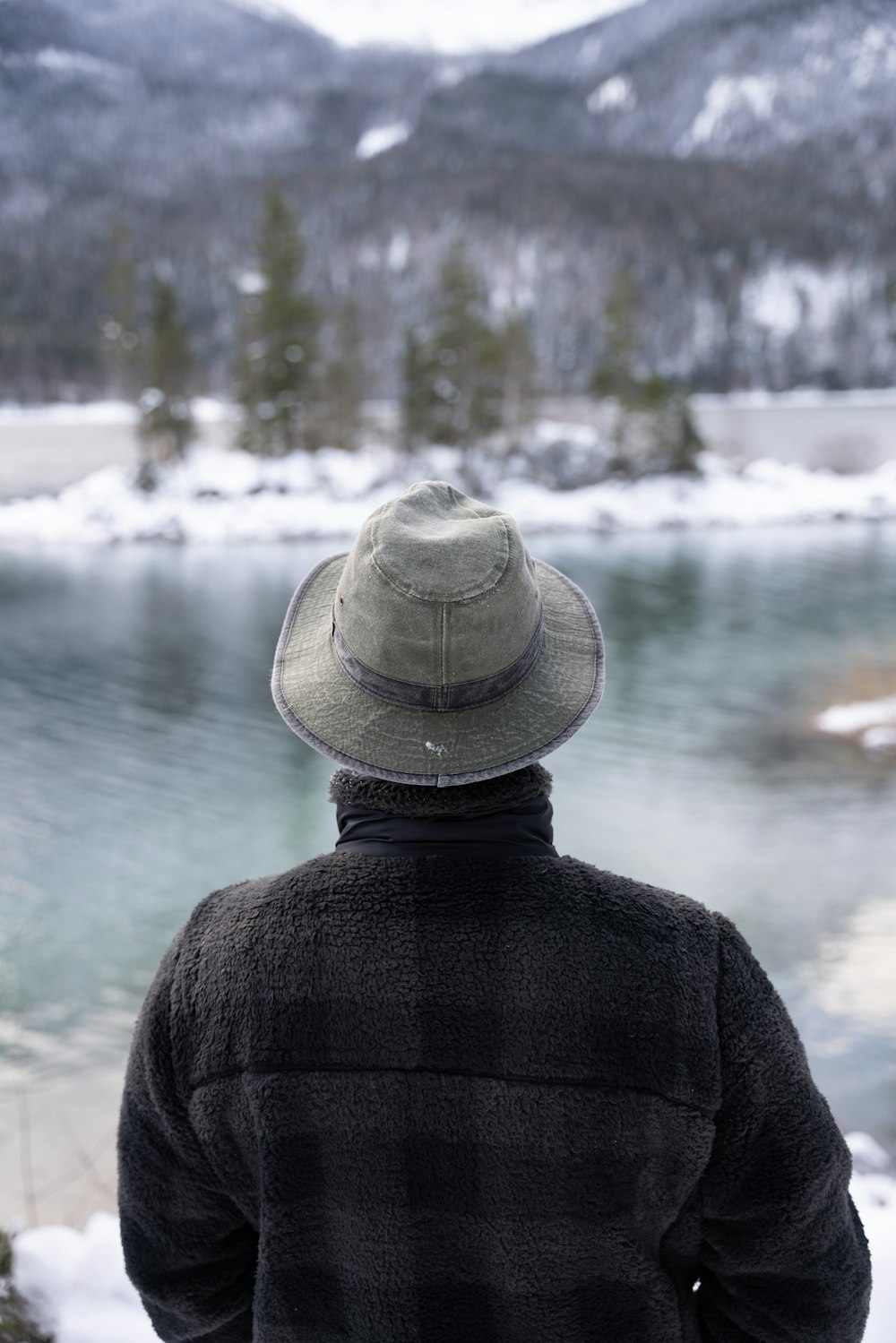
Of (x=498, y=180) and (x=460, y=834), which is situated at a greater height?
(x=498, y=180)

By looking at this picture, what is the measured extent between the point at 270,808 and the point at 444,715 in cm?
692

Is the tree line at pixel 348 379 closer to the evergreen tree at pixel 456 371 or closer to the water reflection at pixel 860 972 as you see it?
the evergreen tree at pixel 456 371

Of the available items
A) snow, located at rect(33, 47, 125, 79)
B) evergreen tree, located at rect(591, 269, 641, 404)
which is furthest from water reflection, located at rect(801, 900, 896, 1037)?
snow, located at rect(33, 47, 125, 79)

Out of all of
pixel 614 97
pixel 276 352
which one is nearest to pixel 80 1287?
pixel 276 352

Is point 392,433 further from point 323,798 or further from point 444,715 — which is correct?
point 444,715

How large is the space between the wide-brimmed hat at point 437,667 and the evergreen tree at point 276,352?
29.7 metres

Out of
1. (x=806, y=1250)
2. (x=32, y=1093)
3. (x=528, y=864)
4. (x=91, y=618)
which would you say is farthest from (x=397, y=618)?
(x=91, y=618)

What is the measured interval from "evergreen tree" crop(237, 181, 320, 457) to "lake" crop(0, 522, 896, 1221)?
14948 millimetres

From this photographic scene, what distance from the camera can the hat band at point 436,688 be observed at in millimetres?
948

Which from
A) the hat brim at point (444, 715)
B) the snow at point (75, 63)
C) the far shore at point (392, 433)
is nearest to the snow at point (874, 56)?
the far shore at point (392, 433)

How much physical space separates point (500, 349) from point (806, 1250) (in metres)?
30.9

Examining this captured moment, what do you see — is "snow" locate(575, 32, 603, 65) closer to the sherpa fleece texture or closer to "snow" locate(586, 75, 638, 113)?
"snow" locate(586, 75, 638, 113)

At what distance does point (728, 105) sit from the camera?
107 m

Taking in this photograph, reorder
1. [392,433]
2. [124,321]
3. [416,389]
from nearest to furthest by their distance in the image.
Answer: [416,389] → [392,433] → [124,321]
